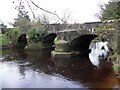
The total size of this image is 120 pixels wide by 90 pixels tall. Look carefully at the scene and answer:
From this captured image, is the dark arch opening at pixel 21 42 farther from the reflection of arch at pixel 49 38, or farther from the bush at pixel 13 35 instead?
the reflection of arch at pixel 49 38

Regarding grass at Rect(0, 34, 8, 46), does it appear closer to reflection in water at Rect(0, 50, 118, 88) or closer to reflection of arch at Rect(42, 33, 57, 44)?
reflection of arch at Rect(42, 33, 57, 44)

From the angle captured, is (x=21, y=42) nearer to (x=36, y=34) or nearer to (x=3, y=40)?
(x=3, y=40)

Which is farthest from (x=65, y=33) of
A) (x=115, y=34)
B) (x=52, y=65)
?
(x=115, y=34)

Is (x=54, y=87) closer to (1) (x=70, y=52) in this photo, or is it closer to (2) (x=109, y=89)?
(2) (x=109, y=89)

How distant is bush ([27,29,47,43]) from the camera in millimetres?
31109

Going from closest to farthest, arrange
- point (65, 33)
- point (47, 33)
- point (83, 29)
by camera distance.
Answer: point (83, 29) → point (65, 33) → point (47, 33)

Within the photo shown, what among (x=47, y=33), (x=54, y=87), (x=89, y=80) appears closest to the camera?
(x=54, y=87)

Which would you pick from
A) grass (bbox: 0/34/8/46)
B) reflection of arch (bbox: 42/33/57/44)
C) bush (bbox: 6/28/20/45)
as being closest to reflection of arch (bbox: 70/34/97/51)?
reflection of arch (bbox: 42/33/57/44)

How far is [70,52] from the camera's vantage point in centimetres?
2308

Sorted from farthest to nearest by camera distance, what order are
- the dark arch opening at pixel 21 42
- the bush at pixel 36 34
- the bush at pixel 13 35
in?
the dark arch opening at pixel 21 42 → the bush at pixel 13 35 → the bush at pixel 36 34

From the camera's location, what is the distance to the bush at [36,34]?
102 feet

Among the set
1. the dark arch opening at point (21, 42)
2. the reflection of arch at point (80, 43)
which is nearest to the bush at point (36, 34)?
the dark arch opening at point (21, 42)

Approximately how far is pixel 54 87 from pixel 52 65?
6977mm

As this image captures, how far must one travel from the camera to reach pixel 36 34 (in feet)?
105
